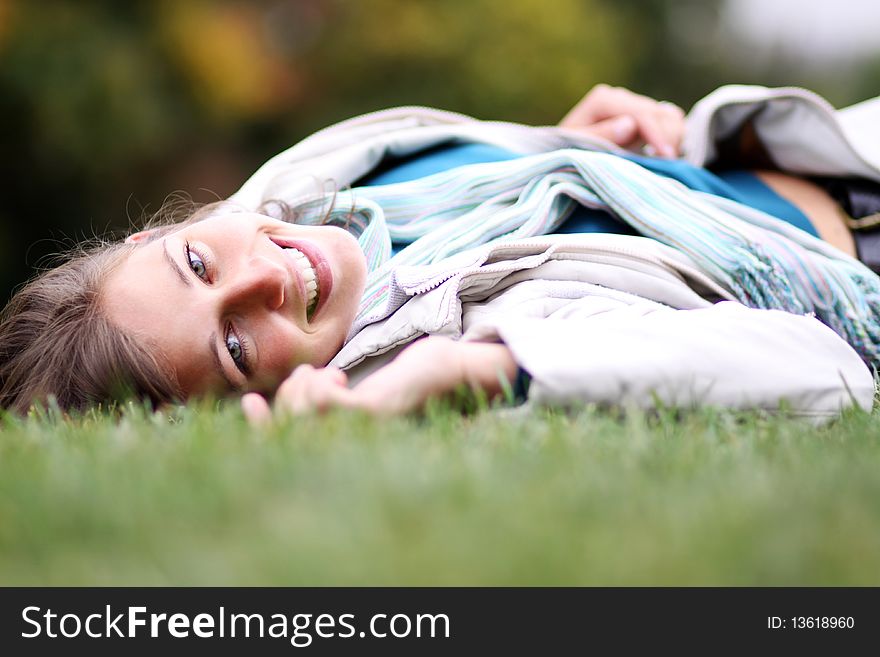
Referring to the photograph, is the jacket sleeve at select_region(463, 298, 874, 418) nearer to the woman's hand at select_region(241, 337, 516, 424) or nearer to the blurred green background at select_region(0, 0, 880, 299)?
the woman's hand at select_region(241, 337, 516, 424)

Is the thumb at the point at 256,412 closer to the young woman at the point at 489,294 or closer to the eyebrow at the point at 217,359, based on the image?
the young woman at the point at 489,294

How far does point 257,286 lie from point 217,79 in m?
12.2

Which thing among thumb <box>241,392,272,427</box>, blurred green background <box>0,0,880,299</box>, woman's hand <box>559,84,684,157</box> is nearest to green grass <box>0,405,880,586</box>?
thumb <box>241,392,272,427</box>

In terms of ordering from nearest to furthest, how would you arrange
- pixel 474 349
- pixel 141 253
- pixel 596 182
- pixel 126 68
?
pixel 474 349 → pixel 141 253 → pixel 596 182 → pixel 126 68

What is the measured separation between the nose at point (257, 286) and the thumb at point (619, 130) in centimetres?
190

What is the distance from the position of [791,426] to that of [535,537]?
1006mm

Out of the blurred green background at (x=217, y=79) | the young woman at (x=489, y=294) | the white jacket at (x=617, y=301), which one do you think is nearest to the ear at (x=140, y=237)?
the young woman at (x=489, y=294)

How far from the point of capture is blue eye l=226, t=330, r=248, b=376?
8.61 ft

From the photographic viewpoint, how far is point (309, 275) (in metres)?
2.77

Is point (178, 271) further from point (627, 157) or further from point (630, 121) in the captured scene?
point (630, 121)

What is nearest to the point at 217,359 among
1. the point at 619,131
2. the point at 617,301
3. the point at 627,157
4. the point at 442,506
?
the point at 617,301

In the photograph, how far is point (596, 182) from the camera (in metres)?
3.06

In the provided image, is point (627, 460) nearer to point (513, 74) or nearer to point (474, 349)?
point (474, 349)
